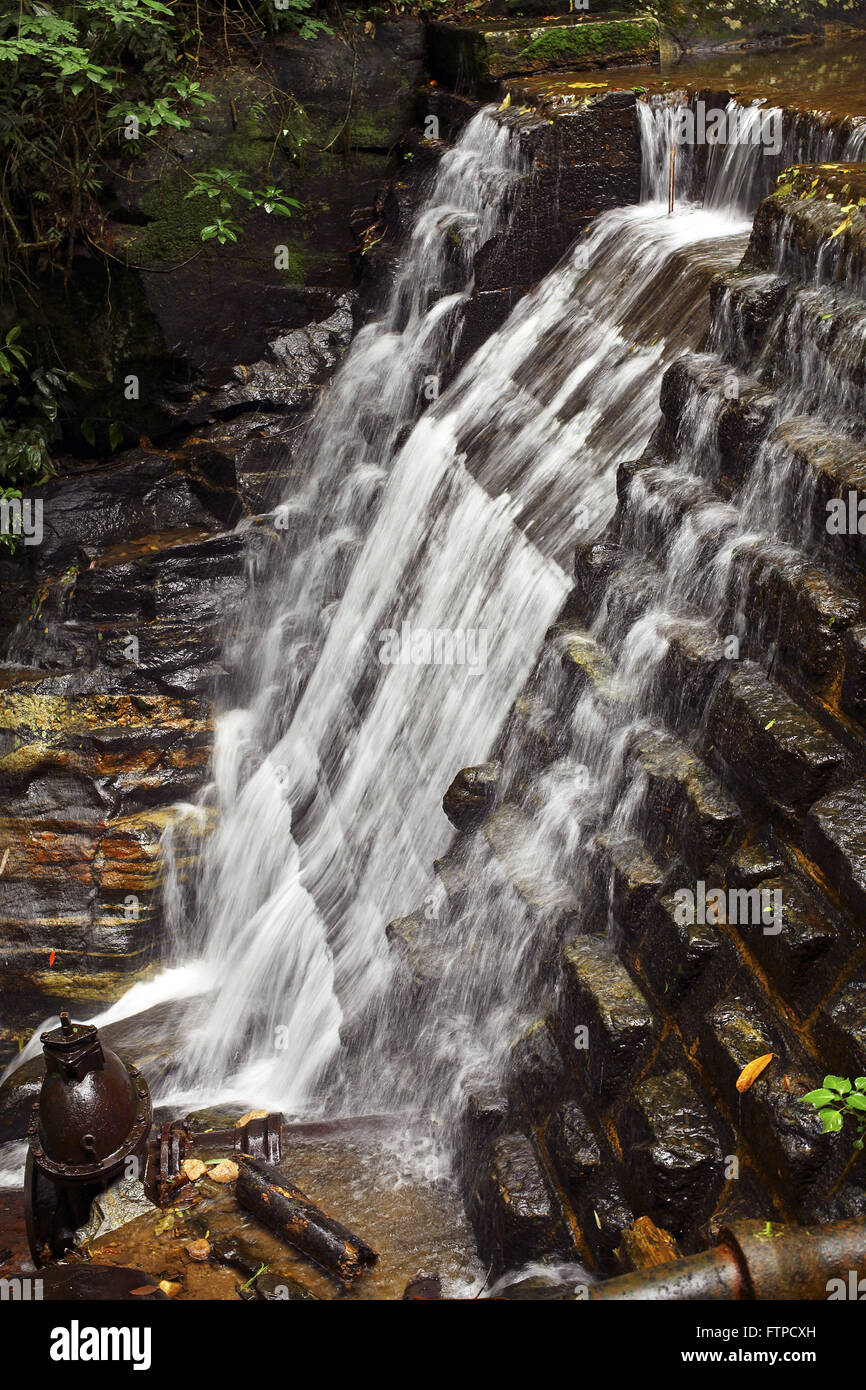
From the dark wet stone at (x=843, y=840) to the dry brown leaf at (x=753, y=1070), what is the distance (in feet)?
1.71

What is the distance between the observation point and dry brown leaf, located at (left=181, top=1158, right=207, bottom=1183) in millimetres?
5031

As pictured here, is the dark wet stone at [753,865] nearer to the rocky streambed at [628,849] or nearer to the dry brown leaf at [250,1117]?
the rocky streambed at [628,849]

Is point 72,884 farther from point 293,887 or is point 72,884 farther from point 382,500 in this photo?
point 382,500

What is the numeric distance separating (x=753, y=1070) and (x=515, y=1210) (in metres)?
1.14

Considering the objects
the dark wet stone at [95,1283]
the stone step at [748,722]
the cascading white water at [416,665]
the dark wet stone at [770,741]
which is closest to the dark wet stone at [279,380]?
the cascading white water at [416,665]

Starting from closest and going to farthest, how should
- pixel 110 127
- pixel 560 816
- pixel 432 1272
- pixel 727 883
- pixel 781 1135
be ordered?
pixel 781 1135 < pixel 727 883 < pixel 432 1272 < pixel 560 816 < pixel 110 127

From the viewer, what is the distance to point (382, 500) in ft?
27.1

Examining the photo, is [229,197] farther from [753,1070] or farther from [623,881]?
[753,1070]

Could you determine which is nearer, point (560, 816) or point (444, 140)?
point (560, 816)

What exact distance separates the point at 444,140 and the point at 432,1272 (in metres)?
8.36

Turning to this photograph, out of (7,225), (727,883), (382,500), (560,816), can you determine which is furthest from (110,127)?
(727,883)

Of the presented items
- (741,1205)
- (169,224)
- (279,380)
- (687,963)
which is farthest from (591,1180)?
(169,224)

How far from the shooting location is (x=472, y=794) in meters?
5.50
